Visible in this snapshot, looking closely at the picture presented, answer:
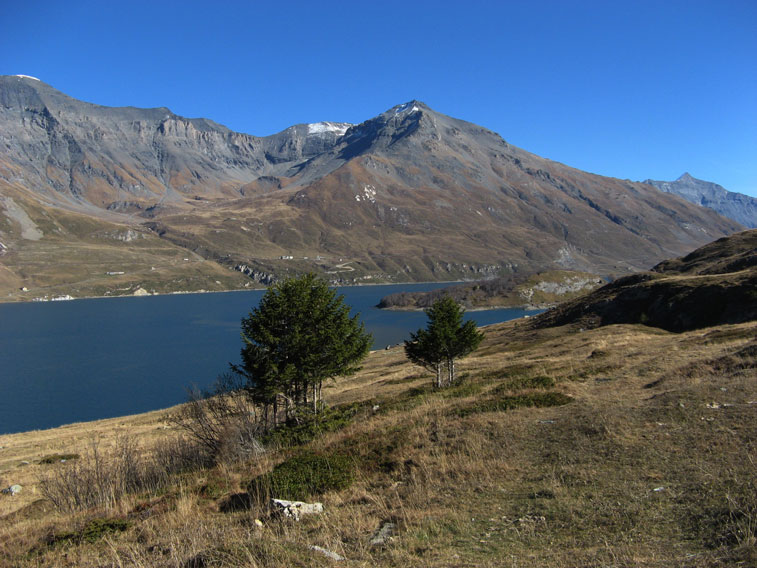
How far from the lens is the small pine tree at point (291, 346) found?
29.9 m

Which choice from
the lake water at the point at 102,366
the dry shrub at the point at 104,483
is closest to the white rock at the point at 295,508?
the dry shrub at the point at 104,483

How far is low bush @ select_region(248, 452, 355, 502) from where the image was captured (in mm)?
12820

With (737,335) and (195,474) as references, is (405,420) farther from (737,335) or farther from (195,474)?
(737,335)

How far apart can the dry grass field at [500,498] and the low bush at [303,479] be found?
302mm

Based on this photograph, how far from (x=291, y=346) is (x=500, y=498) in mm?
21582

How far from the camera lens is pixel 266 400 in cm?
3002

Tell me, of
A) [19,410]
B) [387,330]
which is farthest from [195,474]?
[387,330]

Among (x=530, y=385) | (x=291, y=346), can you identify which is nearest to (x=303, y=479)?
(x=530, y=385)

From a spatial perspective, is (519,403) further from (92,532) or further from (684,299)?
(684,299)

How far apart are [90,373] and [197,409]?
11105 cm

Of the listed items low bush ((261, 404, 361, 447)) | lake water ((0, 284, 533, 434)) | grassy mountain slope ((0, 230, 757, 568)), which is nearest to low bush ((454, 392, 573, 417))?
grassy mountain slope ((0, 230, 757, 568))

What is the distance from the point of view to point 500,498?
35.3 ft

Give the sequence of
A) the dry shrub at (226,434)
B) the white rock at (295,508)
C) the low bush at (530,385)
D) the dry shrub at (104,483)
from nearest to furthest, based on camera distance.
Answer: the white rock at (295,508)
the dry shrub at (104,483)
the dry shrub at (226,434)
the low bush at (530,385)

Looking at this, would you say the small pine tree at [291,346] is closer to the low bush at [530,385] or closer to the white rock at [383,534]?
the low bush at [530,385]
